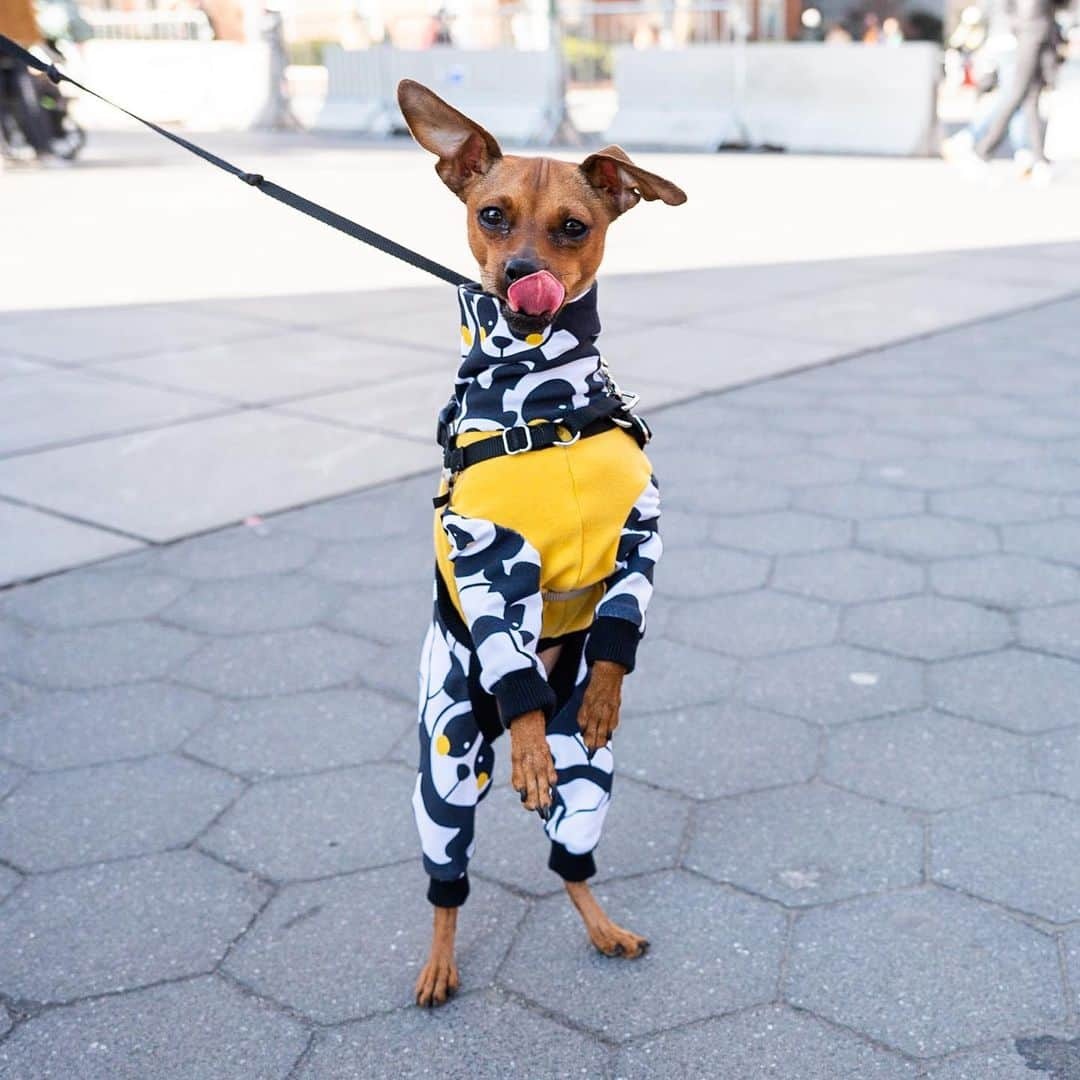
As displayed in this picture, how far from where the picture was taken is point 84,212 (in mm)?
11977

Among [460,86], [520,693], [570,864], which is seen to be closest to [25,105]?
[460,86]

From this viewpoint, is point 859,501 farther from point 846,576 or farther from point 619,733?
point 619,733

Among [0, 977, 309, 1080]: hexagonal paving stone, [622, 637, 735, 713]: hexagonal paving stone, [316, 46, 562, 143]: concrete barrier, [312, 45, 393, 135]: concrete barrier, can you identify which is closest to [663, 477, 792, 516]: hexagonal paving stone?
[622, 637, 735, 713]: hexagonal paving stone

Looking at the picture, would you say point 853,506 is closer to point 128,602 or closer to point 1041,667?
point 1041,667

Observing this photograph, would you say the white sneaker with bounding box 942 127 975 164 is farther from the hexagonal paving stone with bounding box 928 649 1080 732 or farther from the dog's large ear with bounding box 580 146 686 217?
the dog's large ear with bounding box 580 146 686 217

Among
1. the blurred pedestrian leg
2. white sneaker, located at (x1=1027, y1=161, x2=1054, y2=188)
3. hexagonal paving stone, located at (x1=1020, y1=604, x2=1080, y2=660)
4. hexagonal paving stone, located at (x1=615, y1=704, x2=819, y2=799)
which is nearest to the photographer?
hexagonal paving stone, located at (x1=615, y1=704, x2=819, y2=799)

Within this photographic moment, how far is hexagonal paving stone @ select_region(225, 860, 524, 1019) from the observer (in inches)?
94.3

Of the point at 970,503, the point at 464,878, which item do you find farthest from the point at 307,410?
the point at 464,878

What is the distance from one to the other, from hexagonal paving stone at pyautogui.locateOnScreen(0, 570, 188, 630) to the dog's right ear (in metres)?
2.26

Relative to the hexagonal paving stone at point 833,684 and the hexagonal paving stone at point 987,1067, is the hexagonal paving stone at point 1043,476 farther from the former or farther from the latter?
the hexagonal paving stone at point 987,1067

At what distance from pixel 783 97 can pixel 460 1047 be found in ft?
53.6

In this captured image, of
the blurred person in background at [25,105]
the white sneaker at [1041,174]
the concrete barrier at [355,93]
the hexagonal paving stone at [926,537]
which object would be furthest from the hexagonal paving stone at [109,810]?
the concrete barrier at [355,93]

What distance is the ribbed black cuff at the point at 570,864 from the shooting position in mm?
2391

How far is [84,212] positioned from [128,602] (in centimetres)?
895
